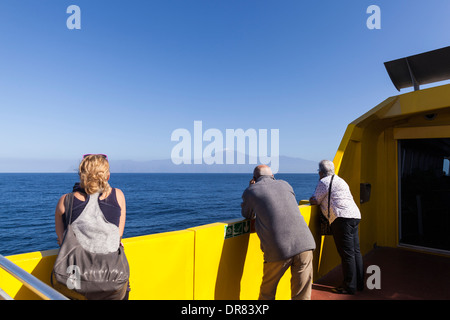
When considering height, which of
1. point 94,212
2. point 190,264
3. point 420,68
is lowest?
point 190,264

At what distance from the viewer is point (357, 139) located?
5035 mm

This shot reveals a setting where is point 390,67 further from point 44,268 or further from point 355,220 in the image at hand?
point 44,268

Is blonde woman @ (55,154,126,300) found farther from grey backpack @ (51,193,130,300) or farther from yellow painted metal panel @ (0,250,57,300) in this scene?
yellow painted metal panel @ (0,250,57,300)

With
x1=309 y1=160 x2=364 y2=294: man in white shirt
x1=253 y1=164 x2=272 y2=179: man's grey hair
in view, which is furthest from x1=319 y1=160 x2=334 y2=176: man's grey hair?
x1=253 y1=164 x2=272 y2=179: man's grey hair

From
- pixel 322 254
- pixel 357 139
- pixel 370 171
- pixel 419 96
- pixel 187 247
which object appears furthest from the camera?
pixel 370 171

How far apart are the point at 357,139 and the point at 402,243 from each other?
268cm

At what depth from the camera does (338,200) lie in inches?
141

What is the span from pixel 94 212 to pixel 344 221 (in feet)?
9.73

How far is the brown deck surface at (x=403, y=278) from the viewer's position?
373 cm

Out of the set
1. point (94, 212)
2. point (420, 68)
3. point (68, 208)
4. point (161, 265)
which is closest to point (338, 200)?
point (161, 265)

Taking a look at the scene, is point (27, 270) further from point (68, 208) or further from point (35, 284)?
point (35, 284)

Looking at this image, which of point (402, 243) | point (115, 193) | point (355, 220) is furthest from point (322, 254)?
point (115, 193)

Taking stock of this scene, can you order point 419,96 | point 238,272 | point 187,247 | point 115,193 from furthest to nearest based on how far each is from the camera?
point 419,96 < point 238,272 < point 187,247 < point 115,193

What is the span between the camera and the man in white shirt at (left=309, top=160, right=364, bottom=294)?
11.7 feet
